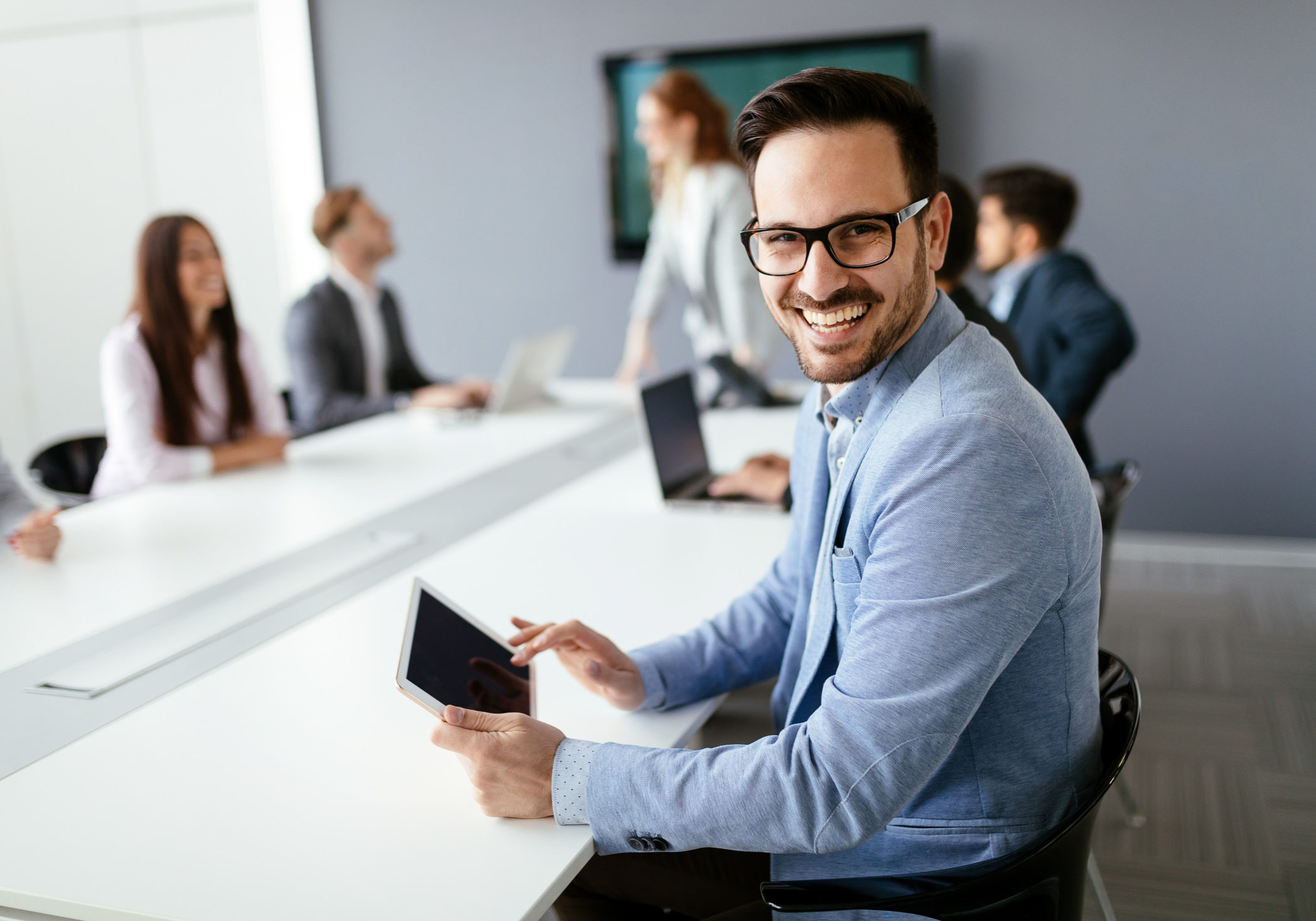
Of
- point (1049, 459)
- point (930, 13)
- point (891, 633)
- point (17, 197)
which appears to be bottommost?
point (891, 633)

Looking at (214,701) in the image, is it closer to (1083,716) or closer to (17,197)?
(1083,716)

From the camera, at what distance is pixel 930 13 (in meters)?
4.52

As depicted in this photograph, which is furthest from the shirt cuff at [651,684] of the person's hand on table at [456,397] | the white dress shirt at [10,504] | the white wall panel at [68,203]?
the white wall panel at [68,203]

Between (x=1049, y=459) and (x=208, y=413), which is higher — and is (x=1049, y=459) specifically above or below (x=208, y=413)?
above

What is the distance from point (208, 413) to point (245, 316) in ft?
9.85

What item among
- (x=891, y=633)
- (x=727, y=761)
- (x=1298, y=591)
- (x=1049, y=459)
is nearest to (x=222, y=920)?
(x=727, y=761)

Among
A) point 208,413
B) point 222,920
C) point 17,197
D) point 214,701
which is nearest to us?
point 222,920

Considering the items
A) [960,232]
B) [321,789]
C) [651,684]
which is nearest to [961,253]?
[960,232]

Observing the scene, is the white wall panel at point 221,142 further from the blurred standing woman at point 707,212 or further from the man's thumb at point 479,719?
the man's thumb at point 479,719

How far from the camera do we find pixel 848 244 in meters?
1.21

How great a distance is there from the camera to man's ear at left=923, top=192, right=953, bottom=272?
4.15ft

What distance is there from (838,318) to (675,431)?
1.30 m

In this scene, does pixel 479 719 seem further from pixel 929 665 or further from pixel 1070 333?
pixel 1070 333

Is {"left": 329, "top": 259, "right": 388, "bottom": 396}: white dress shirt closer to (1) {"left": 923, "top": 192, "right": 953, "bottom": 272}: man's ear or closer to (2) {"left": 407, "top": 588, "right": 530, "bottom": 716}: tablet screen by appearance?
(2) {"left": 407, "top": 588, "right": 530, "bottom": 716}: tablet screen
